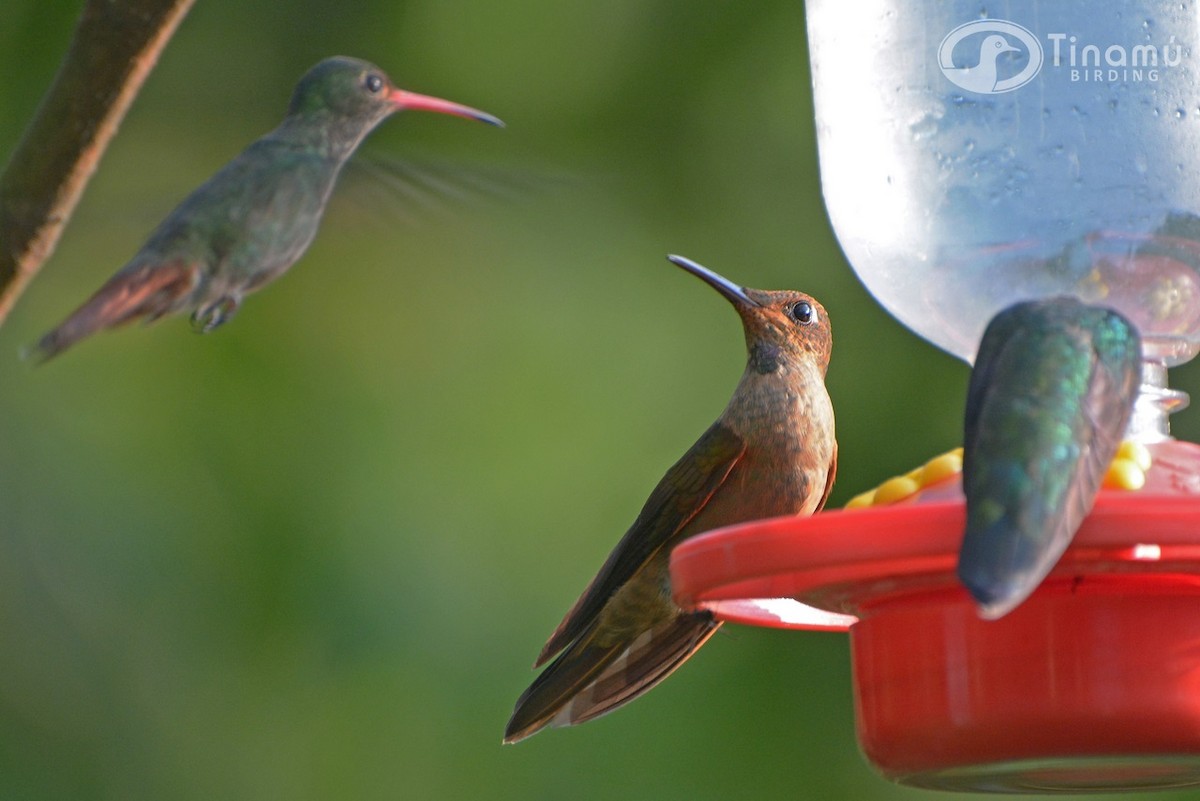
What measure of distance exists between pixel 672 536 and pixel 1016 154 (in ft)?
3.12

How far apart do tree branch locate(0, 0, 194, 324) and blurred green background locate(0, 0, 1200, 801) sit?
11.6 feet

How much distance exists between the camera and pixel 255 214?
3.46m

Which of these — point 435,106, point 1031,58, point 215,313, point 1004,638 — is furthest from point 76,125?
point 1031,58

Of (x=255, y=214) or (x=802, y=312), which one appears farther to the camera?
(x=802, y=312)

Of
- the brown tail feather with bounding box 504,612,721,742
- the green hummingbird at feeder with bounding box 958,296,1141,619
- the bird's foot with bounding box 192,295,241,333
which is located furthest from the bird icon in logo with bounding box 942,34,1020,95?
the bird's foot with bounding box 192,295,241,333

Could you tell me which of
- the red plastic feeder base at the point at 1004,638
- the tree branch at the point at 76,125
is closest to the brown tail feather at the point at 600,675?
the red plastic feeder base at the point at 1004,638

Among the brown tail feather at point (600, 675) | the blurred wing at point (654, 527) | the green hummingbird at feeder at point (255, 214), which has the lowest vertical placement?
the brown tail feather at point (600, 675)

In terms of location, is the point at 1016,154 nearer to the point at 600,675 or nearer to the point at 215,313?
the point at 600,675

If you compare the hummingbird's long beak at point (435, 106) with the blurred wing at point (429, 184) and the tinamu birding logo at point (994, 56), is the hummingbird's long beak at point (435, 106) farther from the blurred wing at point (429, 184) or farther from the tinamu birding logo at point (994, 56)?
the tinamu birding logo at point (994, 56)

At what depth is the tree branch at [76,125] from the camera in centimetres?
239

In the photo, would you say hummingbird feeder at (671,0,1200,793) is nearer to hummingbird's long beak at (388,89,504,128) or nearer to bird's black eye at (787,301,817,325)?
bird's black eye at (787,301,817,325)

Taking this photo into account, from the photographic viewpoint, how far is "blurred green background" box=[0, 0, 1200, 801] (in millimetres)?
6285

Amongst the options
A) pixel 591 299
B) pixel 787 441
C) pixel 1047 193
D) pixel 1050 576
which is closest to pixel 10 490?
pixel 591 299

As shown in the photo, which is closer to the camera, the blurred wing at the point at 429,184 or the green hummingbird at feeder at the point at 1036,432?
the green hummingbird at feeder at the point at 1036,432
